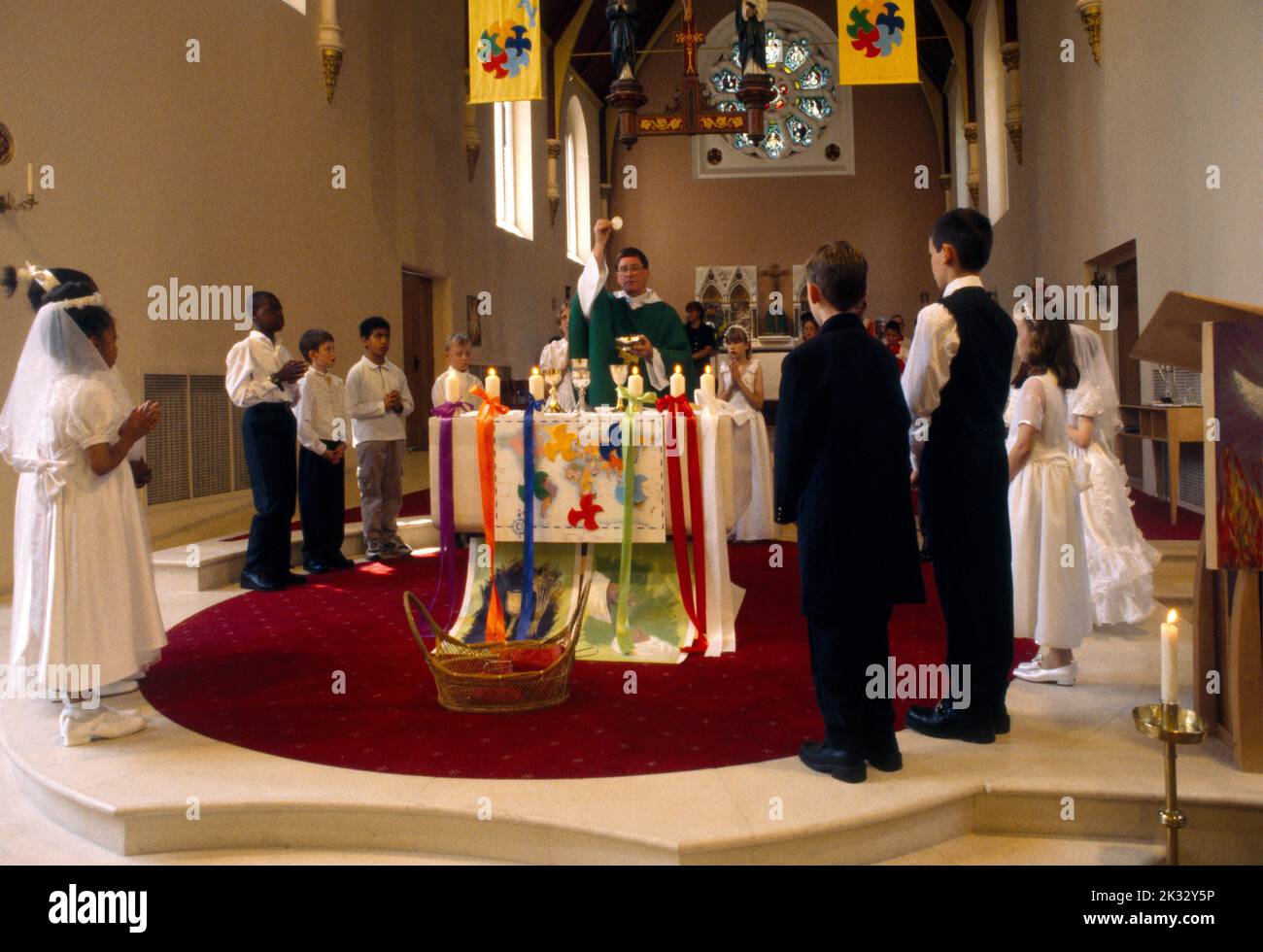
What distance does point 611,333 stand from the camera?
521 centimetres

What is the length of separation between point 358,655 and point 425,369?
28.5 ft

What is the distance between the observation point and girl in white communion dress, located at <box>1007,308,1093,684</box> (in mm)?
3807

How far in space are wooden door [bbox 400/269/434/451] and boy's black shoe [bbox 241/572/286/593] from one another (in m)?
6.04

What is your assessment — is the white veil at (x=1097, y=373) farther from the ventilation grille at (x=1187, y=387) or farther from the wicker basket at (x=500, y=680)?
the ventilation grille at (x=1187, y=387)

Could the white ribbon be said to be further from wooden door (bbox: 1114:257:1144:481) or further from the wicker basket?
wooden door (bbox: 1114:257:1144:481)

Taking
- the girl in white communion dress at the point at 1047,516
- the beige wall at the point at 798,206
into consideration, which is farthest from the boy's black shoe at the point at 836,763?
the beige wall at the point at 798,206

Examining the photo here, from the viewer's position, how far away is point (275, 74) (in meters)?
8.85

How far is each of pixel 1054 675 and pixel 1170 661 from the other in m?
1.67

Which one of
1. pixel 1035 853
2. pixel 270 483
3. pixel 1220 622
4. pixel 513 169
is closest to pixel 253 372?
pixel 270 483

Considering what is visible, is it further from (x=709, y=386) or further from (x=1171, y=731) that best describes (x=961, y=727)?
(x=709, y=386)

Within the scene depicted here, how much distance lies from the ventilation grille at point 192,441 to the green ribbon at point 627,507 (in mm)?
4021

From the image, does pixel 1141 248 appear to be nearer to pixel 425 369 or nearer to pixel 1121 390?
pixel 1121 390

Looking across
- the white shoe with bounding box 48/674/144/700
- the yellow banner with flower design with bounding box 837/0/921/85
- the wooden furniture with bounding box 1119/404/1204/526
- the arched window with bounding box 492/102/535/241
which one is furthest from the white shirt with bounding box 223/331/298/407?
the arched window with bounding box 492/102/535/241

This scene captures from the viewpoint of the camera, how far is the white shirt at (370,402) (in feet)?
22.1
